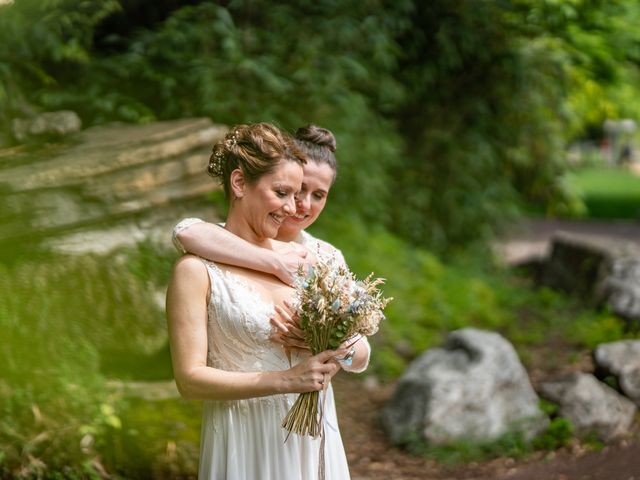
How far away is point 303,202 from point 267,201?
581 mm

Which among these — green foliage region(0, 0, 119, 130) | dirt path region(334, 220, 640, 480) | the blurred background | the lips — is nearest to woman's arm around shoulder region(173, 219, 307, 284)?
the lips

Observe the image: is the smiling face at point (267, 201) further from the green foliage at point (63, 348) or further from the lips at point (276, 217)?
the green foliage at point (63, 348)

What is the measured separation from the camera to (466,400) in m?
5.68

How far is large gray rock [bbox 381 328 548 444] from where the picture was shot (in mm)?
5590

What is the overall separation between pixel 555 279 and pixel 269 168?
9.16m

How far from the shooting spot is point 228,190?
2.61 m

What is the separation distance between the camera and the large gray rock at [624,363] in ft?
19.3

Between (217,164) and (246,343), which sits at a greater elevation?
(217,164)

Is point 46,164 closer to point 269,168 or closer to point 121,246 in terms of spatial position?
point 121,246

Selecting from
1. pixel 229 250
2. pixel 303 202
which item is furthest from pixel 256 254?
pixel 303 202

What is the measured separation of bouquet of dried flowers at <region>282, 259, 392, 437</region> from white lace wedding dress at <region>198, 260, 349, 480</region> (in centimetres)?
17

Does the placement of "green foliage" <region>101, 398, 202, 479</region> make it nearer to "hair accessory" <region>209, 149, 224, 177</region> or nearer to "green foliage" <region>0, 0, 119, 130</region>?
"hair accessory" <region>209, 149, 224, 177</region>

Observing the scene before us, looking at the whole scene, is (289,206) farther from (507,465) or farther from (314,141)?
(507,465)

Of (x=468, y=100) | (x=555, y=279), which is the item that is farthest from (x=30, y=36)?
(x=555, y=279)
